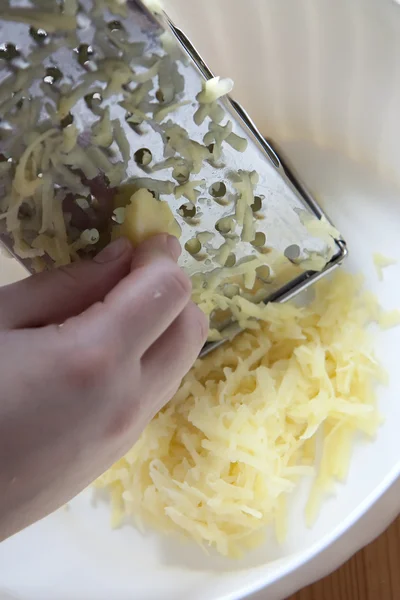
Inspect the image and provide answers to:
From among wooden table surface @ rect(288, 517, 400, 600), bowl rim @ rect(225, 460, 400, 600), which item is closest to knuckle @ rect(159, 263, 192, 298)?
bowl rim @ rect(225, 460, 400, 600)

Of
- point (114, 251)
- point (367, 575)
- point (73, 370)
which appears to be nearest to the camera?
point (73, 370)

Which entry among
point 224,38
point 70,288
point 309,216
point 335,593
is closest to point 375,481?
point 335,593

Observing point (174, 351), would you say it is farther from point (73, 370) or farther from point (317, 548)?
point (317, 548)

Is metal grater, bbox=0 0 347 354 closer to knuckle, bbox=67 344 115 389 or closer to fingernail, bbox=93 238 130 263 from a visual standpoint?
fingernail, bbox=93 238 130 263

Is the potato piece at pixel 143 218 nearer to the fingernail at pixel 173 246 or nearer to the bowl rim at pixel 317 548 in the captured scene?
the fingernail at pixel 173 246

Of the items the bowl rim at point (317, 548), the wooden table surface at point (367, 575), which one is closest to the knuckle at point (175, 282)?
the bowl rim at point (317, 548)

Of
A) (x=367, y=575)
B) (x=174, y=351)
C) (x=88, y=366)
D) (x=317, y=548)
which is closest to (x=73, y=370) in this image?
(x=88, y=366)

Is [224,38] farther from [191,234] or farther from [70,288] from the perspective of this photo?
[70,288]
